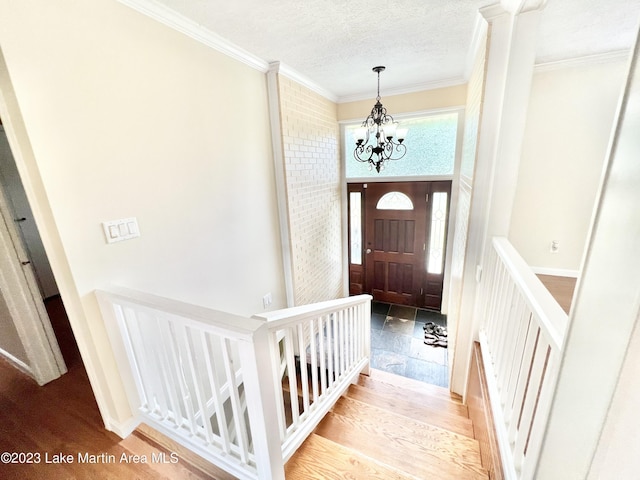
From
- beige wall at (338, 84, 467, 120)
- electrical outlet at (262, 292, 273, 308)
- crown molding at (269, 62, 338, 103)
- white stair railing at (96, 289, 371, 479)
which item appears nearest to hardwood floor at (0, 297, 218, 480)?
white stair railing at (96, 289, 371, 479)

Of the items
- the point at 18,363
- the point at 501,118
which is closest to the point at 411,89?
the point at 501,118

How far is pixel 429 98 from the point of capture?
3.17 metres

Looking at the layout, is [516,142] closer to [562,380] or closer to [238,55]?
[562,380]

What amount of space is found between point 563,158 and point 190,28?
3.41 meters

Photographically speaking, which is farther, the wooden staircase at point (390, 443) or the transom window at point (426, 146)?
the transom window at point (426, 146)

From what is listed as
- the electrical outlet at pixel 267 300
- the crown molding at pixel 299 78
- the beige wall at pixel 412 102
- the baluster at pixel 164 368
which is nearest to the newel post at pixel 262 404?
the baluster at pixel 164 368

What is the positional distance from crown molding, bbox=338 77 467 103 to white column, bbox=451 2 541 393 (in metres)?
1.57

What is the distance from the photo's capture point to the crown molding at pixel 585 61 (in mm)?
2268

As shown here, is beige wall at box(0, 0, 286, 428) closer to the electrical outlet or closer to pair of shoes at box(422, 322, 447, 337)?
the electrical outlet

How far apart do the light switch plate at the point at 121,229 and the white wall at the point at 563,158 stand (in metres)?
3.44

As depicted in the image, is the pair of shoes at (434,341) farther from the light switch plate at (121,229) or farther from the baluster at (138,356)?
the light switch plate at (121,229)

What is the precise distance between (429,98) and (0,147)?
15.7 ft

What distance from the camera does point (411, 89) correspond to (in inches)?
126

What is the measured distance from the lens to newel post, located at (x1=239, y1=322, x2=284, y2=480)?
0.95 metres
